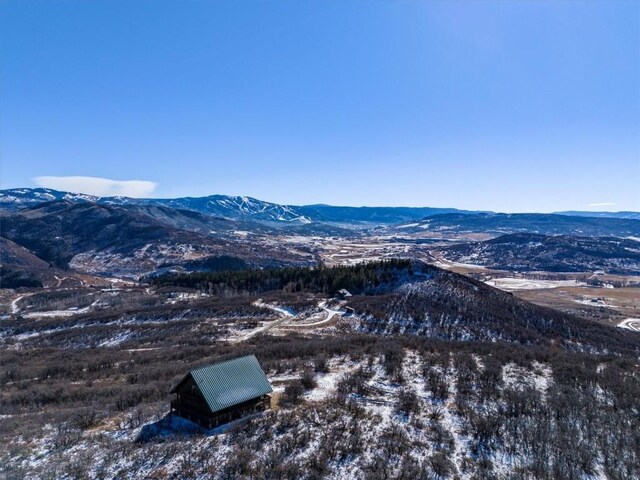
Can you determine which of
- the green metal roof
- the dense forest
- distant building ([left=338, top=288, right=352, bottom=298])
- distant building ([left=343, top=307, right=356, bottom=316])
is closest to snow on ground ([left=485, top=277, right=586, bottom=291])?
the dense forest

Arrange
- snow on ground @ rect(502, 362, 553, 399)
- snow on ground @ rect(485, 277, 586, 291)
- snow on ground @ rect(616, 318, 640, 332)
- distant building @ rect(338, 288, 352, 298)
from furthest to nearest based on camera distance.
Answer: snow on ground @ rect(485, 277, 586, 291) < snow on ground @ rect(616, 318, 640, 332) < distant building @ rect(338, 288, 352, 298) < snow on ground @ rect(502, 362, 553, 399)

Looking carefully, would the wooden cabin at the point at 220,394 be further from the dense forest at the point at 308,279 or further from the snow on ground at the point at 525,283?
the snow on ground at the point at 525,283

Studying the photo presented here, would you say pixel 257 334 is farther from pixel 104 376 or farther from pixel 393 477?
pixel 393 477

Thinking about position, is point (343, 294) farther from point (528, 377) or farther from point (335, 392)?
point (335, 392)

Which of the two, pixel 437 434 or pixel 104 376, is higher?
pixel 437 434

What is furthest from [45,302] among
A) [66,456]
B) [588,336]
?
[588,336]

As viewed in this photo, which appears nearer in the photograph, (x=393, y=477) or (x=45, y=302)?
(x=393, y=477)

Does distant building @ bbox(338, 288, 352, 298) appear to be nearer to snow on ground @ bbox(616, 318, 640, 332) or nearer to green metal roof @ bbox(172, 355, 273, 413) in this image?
green metal roof @ bbox(172, 355, 273, 413)
